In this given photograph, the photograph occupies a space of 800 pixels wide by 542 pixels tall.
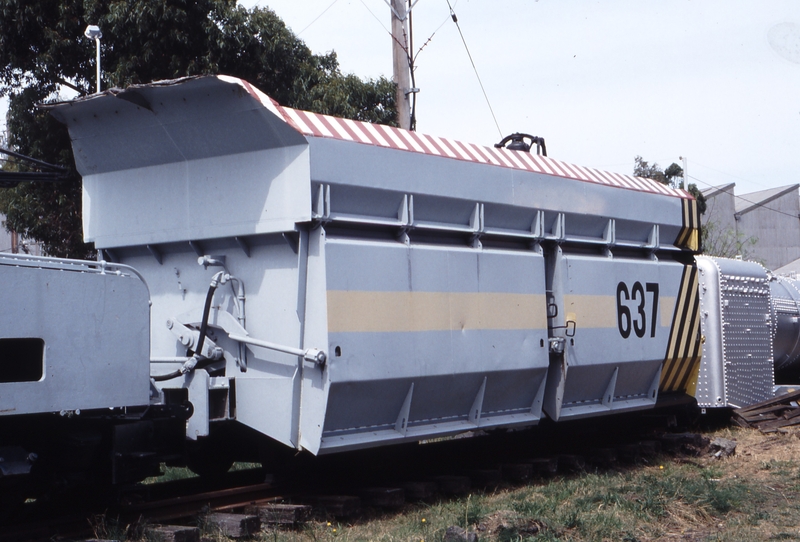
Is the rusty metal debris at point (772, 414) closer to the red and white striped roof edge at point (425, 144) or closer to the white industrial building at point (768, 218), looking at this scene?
the red and white striped roof edge at point (425, 144)

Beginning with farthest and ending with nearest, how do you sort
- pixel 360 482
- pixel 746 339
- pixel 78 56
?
pixel 78 56 → pixel 746 339 → pixel 360 482

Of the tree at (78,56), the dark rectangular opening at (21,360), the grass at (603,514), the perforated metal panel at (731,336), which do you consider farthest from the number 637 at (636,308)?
the tree at (78,56)

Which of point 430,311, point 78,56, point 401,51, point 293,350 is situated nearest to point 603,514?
point 430,311

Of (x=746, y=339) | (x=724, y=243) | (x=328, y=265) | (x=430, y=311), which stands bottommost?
(x=746, y=339)

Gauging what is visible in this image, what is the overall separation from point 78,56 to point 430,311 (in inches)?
404

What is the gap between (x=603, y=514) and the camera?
7086 millimetres

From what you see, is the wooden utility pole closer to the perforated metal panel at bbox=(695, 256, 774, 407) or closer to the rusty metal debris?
Result: the perforated metal panel at bbox=(695, 256, 774, 407)

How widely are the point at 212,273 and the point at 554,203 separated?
361 centimetres

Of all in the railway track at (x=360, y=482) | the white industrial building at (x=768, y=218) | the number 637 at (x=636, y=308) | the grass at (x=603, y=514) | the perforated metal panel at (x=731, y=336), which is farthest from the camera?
the white industrial building at (x=768, y=218)

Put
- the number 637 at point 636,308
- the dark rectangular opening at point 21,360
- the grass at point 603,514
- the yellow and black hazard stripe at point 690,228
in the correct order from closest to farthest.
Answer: the dark rectangular opening at point 21,360 < the grass at point 603,514 < the number 637 at point 636,308 < the yellow and black hazard stripe at point 690,228

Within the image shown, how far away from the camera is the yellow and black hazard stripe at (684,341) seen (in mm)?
10766

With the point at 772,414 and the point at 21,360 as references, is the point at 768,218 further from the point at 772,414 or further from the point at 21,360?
the point at 21,360

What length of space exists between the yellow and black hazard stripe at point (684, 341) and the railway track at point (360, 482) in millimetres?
736

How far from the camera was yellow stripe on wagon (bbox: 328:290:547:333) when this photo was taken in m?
6.84
